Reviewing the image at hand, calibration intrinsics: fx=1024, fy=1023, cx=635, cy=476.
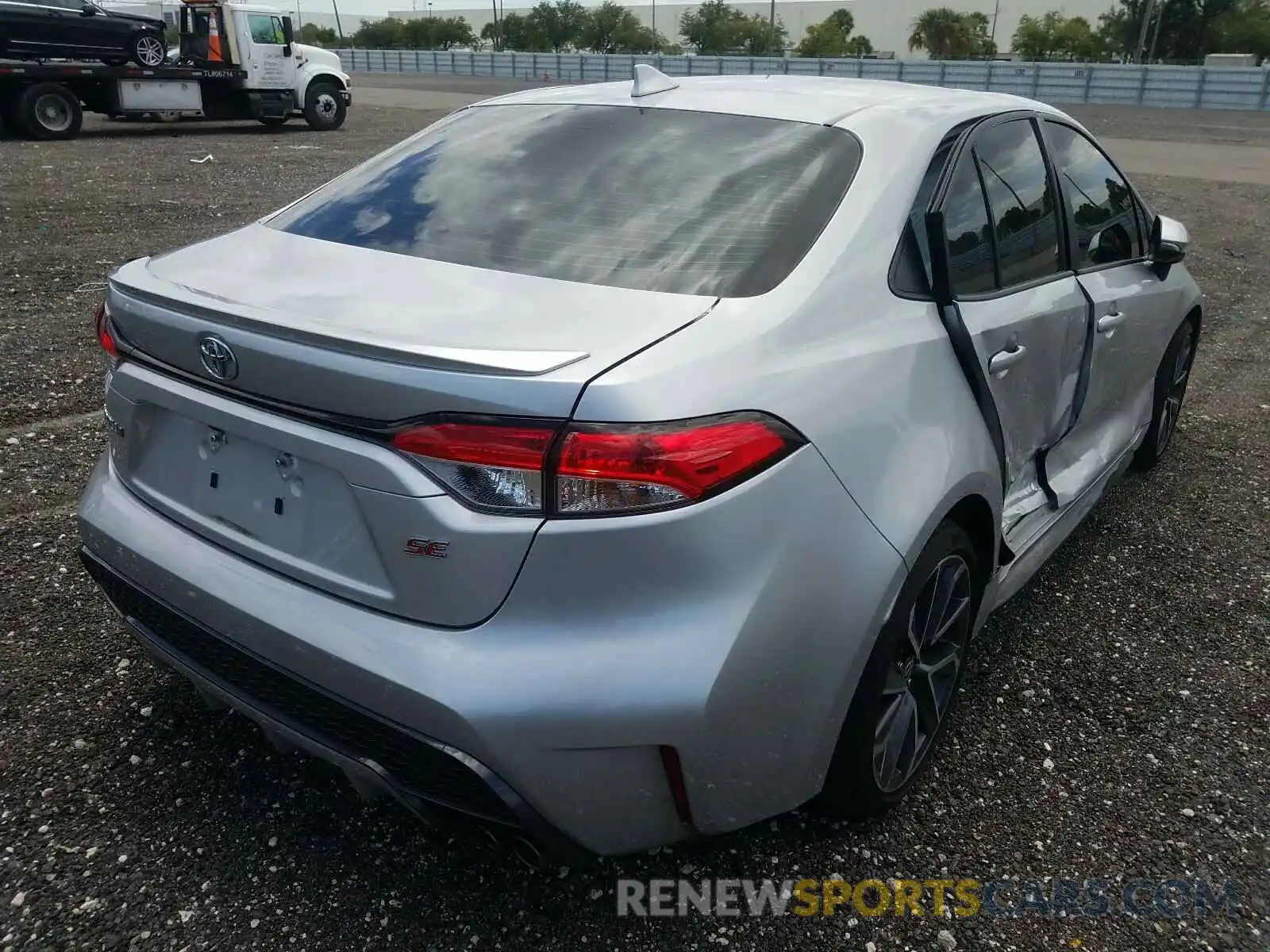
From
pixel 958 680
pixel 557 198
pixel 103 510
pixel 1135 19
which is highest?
pixel 1135 19

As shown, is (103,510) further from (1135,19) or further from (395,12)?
(395,12)

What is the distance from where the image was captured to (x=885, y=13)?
115m

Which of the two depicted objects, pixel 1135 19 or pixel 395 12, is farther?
pixel 395 12

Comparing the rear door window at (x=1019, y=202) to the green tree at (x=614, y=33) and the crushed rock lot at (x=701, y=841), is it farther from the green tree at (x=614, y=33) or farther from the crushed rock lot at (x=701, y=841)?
the green tree at (x=614, y=33)

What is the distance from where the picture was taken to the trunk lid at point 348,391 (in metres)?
1.71

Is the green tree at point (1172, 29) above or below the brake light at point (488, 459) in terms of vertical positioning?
above

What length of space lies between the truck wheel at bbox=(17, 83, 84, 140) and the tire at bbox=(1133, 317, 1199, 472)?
59.6ft

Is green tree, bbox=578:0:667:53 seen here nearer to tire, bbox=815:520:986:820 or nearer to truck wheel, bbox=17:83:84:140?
truck wheel, bbox=17:83:84:140

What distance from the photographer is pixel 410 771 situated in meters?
1.87

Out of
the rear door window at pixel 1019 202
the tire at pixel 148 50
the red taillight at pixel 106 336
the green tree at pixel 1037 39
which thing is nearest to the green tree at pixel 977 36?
the green tree at pixel 1037 39

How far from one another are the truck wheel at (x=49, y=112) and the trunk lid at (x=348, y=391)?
1790cm

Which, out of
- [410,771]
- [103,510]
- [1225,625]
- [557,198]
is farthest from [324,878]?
[1225,625]

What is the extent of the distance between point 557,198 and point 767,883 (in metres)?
1.64

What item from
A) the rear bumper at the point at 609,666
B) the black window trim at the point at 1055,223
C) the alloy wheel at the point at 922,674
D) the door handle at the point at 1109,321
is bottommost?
the alloy wheel at the point at 922,674
